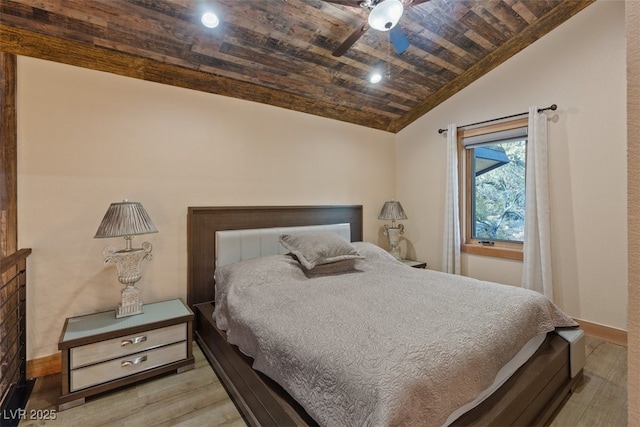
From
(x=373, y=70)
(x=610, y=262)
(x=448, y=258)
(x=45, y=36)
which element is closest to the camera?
(x=45, y=36)

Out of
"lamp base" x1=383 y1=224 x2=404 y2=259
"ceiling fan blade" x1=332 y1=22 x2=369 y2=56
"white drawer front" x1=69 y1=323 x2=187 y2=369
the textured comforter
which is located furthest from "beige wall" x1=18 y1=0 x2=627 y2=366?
"ceiling fan blade" x1=332 y1=22 x2=369 y2=56

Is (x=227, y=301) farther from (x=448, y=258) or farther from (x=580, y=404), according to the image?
(x=448, y=258)

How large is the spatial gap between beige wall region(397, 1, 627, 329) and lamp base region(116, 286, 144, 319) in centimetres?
375

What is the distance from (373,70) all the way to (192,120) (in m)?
1.99

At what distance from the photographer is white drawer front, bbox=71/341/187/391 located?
1920mm

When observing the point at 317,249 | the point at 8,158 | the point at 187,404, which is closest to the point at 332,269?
the point at 317,249

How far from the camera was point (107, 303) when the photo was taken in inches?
95.7

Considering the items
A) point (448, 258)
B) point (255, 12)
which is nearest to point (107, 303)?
point (255, 12)

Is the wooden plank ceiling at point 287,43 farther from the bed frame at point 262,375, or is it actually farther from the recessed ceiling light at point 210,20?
the bed frame at point 262,375

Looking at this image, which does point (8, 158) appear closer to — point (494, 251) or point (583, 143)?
point (494, 251)

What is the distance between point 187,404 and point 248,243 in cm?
143

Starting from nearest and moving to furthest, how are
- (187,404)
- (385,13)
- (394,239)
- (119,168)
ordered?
1. (385,13)
2. (187,404)
3. (119,168)
4. (394,239)

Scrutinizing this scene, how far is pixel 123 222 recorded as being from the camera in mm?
2088

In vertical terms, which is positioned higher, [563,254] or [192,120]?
[192,120]
